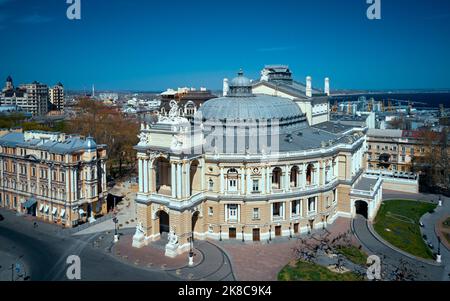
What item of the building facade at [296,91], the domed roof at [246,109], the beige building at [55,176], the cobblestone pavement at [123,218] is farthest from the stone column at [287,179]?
the beige building at [55,176]

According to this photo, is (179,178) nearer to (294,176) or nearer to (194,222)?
(194,222)

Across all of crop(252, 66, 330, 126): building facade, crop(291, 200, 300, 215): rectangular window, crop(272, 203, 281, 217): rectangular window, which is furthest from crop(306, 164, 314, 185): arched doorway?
crop(252, 66, 330, 126): building facade

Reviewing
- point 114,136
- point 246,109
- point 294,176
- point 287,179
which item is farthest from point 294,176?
point 114,136

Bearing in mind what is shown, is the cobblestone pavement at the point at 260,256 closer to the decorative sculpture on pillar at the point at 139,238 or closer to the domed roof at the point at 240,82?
the decorative sculpture on pillar at the point at 139,238
